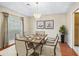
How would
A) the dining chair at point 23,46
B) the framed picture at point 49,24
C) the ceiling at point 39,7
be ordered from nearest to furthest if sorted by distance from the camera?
the ceiling at point 39,7, the dining chair at point 23,46, the framed picture at point 49,24

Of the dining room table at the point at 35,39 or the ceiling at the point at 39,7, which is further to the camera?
the dining room table at the point at 35,39

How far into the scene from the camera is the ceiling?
6.64ft

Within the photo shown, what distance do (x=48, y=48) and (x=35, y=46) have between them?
1.02 ft

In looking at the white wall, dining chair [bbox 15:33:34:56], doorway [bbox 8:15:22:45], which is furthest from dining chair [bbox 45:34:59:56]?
doorway [bbox 8:15:22:45]

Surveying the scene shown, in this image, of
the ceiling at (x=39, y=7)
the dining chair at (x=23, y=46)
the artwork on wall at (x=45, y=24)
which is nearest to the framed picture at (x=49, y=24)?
the artwork on wall at (x=45, y=24)

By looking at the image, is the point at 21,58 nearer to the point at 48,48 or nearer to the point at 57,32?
the point at 48,48

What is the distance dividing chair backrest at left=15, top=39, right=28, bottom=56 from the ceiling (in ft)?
2.16

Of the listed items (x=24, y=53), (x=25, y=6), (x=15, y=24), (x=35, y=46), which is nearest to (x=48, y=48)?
(x=35, y=46)

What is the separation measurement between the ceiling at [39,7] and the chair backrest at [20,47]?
2.16 ft

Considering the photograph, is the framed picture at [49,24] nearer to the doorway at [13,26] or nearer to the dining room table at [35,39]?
the dining room table at [35,39]

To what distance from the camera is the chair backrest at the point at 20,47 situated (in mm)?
2111

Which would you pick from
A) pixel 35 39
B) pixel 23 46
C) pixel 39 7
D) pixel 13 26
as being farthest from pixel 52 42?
pixel 13 26

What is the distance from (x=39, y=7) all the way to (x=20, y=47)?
101 cm

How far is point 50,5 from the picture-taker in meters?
2.11
